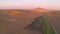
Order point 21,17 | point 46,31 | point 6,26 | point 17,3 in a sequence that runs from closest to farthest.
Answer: point 46,31, point 6,26, point 21,17, point 17,3

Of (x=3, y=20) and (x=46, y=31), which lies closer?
(x=46, y=31)

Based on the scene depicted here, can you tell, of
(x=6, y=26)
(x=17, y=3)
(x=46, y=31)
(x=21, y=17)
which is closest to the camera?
(x=46, y=31)

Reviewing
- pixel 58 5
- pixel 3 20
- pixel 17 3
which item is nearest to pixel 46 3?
pixel 58 5

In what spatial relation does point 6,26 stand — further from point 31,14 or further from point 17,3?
point 17,3

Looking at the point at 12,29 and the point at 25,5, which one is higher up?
the point at 25,5

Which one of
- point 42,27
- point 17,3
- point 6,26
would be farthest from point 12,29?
point 17,3

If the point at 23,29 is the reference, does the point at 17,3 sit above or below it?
above

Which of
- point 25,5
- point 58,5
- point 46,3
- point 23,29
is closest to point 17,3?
point 25,5

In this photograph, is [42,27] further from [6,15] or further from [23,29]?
[6,15]

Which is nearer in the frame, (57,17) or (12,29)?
(12,29)
